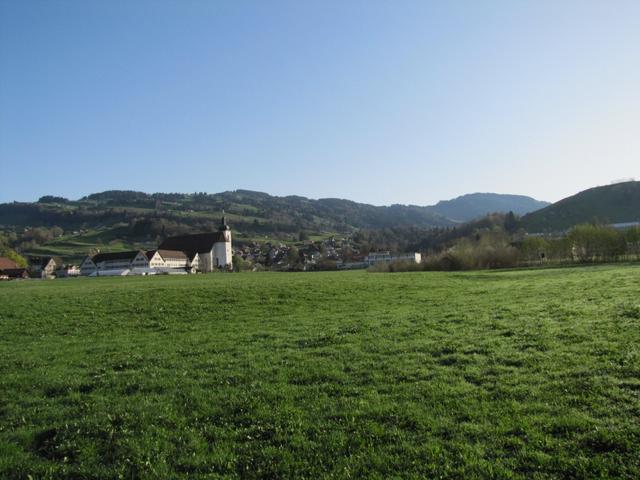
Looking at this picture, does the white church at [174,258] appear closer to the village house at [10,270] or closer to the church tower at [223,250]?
the church tower at [223,250]

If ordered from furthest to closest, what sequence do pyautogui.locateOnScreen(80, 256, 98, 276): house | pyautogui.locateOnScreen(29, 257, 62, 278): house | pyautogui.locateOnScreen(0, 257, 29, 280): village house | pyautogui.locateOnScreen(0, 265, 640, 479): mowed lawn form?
1. pyautogui.locateOnScreen(80, 256, 98, 276): house
2. pyautogui.locateOnScreen(29, 257, 62, 278): house
3. pyautogui.locateOnScreen(0, 257, 29, 280): village house
4. pyautogui.locateOnScreen(0, 265, 640, 479): mowed lawn

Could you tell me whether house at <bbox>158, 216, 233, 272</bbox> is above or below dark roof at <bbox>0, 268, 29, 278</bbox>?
above

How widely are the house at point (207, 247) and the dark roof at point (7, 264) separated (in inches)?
1641

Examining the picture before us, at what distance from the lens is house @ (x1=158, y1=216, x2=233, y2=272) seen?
506ft

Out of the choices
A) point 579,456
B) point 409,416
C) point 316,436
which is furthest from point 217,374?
point 579,456

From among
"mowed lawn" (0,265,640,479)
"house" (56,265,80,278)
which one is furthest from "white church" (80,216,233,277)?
"mowed lawn" (0,265,640,479)

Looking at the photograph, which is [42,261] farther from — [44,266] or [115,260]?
[115,260]

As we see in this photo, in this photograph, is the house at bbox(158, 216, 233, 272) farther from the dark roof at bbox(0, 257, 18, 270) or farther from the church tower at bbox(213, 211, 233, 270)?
the dark roof at bbox(0, 257, 18, 270)

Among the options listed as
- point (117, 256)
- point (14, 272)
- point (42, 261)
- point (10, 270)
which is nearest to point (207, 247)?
point (117, 256)

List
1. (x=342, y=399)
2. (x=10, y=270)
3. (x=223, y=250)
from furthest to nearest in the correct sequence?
1. (x=223, y=250)
2. (x=10, y=270)
3. (x=342, y=399)

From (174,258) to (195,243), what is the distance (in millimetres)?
11785

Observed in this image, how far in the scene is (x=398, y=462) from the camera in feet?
25.1

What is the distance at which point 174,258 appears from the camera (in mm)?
148500

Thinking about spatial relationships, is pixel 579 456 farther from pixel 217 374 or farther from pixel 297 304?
pixel 297 304
